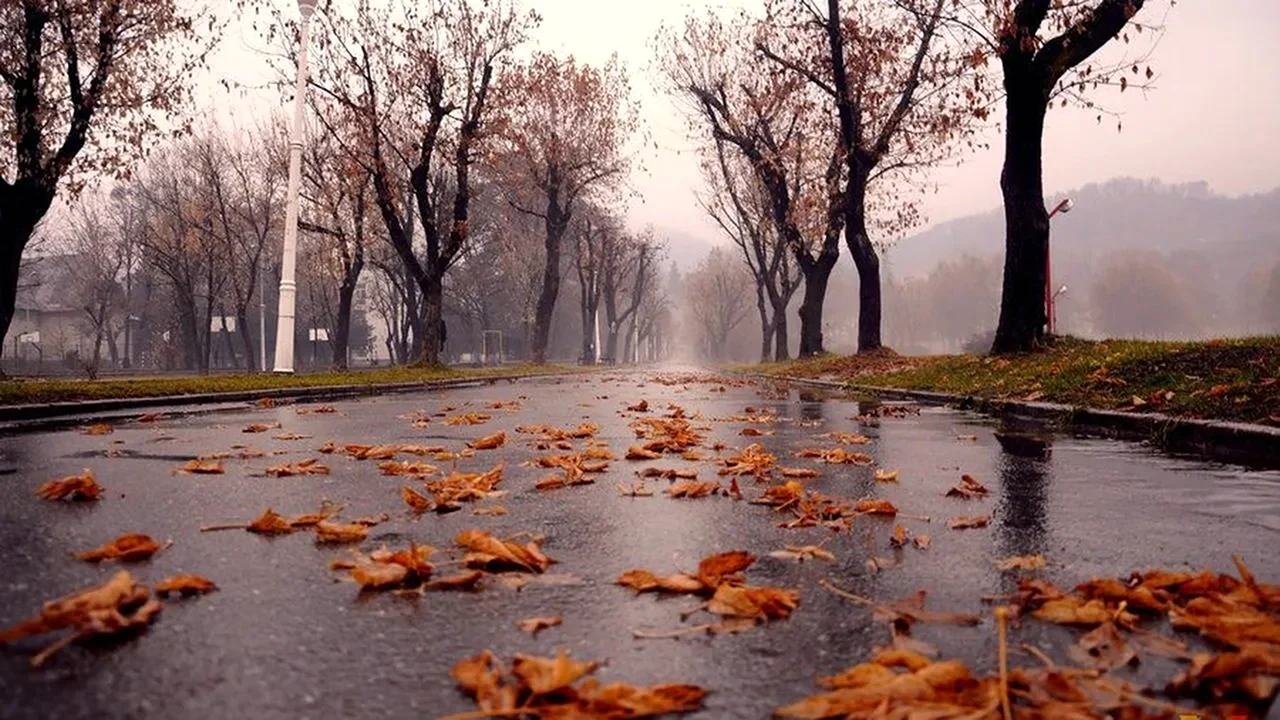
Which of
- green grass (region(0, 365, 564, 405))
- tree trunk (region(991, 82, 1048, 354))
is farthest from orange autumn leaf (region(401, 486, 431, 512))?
tree trunk (region(991, 82, 1048, 354))

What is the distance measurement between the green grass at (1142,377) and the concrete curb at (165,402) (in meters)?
10.2

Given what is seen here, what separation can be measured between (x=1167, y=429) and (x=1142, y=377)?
251cm

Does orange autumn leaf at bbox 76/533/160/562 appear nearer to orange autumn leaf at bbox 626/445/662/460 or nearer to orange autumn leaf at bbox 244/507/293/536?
orange autumn leaf at bbox 244/507/293/536

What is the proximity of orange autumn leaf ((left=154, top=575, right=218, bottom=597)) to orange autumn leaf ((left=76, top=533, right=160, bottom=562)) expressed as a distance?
469 millimetres

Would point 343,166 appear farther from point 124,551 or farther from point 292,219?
point 124,551

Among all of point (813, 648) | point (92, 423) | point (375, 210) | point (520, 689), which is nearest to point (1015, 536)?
point (813, 648)

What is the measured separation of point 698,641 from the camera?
7.51ft

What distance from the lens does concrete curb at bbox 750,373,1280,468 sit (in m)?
6.14

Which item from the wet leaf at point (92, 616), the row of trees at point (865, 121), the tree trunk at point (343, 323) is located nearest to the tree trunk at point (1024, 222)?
the row of trees at point (865, 121)

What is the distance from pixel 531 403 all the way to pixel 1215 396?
9.18 metres

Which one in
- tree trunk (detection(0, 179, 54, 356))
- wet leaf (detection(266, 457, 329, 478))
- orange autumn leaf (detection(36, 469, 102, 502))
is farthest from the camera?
tree trunk (detection(0, 179, 54, 356))

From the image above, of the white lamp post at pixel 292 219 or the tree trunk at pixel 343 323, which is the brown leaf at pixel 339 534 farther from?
the tree trunk at pixel 343 323

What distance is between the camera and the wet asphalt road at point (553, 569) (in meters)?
1.98

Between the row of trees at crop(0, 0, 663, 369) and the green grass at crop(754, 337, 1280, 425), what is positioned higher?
the row of trees at crop(0, 0, 663, 369)
